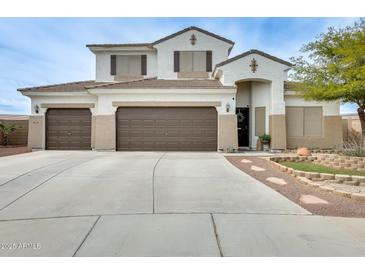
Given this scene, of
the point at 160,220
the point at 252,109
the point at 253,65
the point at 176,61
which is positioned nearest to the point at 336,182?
the point at 160,220

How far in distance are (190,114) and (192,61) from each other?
533 centimetres

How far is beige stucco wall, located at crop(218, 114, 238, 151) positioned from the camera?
47.6 feet

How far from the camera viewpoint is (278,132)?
598 inches

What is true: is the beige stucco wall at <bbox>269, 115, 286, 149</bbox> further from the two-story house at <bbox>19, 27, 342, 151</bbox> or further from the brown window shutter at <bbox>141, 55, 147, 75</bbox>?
the brown window shutter at <bbox>141, 55, 147, 75</bbox>

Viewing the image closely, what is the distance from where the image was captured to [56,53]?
13492 millimetres

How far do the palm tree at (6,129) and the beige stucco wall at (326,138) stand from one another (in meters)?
17.6

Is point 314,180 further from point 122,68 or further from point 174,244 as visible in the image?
point 122,68

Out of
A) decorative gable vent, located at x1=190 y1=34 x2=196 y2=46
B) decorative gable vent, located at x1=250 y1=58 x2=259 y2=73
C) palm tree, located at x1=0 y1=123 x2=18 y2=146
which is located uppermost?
decorative gable vent, located at x1=190 y1=34 x2=196 y2=46

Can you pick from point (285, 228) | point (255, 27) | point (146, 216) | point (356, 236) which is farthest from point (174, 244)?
point (255, 27)

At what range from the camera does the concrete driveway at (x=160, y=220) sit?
3516 mm

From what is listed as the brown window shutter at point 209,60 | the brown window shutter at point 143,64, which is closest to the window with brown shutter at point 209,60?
the brown window shutter at point 209,60

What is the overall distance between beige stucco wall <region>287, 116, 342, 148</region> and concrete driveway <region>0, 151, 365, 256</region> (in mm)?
9409

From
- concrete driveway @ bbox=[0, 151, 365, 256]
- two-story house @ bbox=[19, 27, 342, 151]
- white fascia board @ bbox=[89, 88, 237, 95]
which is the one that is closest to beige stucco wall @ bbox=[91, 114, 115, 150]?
two-story house @ bbox=[19, 27, 342, 151]

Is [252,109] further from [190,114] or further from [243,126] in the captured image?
[190,114]
